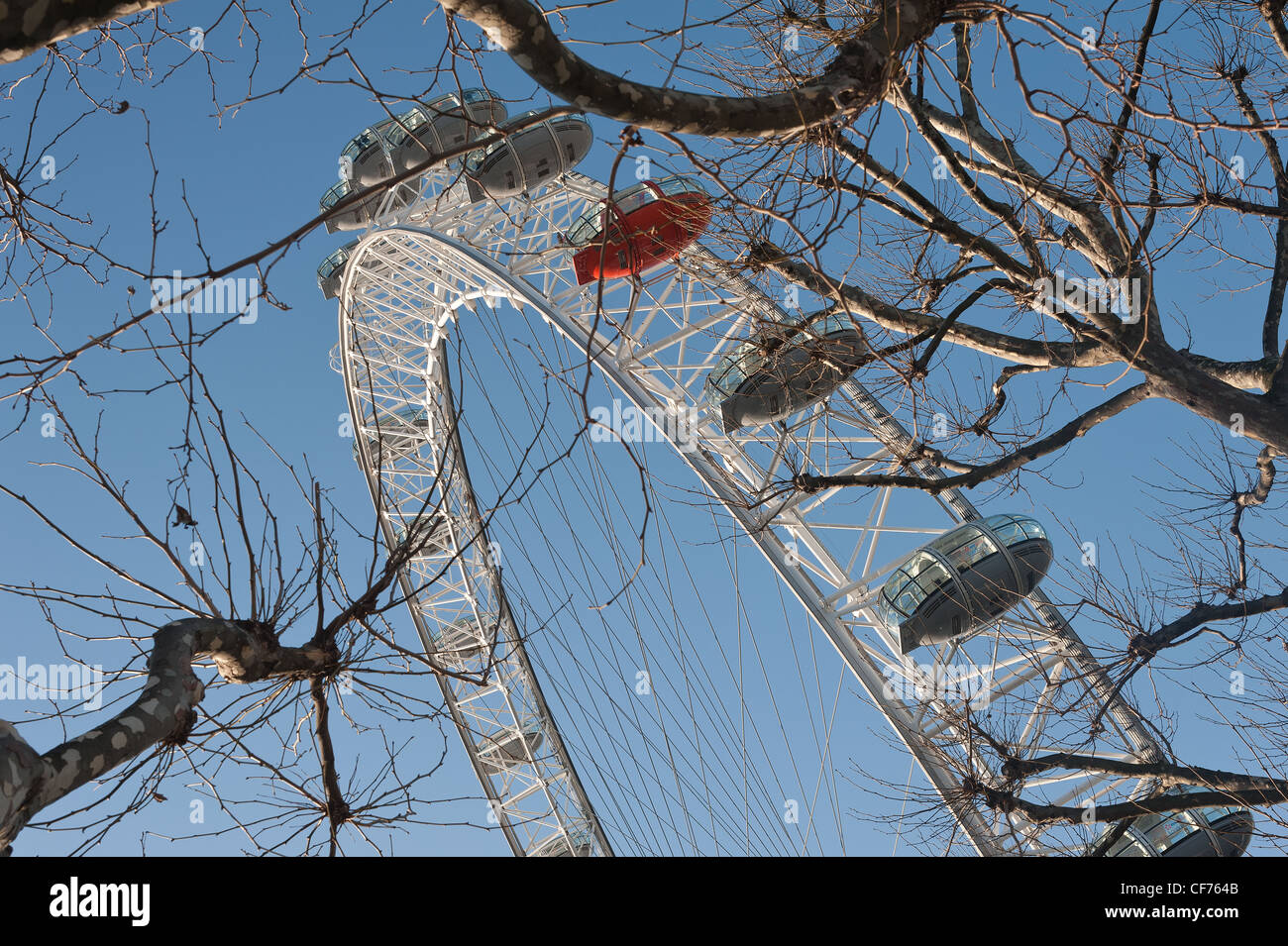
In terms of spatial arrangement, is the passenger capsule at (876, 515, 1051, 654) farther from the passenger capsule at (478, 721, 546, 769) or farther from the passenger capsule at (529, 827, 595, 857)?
the passenger capsule at (529, 827, 595, 857)

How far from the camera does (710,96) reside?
3301mm

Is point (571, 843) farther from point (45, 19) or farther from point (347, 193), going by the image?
point (45, 19)

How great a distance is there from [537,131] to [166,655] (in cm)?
1443

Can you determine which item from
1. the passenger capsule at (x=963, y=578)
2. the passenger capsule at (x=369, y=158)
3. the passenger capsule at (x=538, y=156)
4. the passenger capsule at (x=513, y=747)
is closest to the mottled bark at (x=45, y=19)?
the passenger capsule at (x=963, y=578)

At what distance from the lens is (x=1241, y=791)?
19.8 ft

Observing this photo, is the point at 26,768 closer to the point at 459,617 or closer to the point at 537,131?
the point at 537,131

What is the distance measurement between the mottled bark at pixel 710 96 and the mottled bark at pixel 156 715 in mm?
2012

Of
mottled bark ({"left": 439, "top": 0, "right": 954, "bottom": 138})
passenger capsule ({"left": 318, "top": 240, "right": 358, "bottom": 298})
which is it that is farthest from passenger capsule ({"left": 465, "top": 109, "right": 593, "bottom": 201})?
mottled bark ({"left": 439, "top": 0, "right": 954, "bottom": 138})

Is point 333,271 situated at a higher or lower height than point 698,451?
higher

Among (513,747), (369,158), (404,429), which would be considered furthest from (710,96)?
(513,747)

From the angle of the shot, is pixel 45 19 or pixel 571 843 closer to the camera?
pixel 45 19

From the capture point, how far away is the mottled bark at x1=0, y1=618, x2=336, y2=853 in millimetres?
2523

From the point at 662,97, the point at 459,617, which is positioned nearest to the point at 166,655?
the point at 662,97

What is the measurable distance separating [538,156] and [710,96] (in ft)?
45.7
